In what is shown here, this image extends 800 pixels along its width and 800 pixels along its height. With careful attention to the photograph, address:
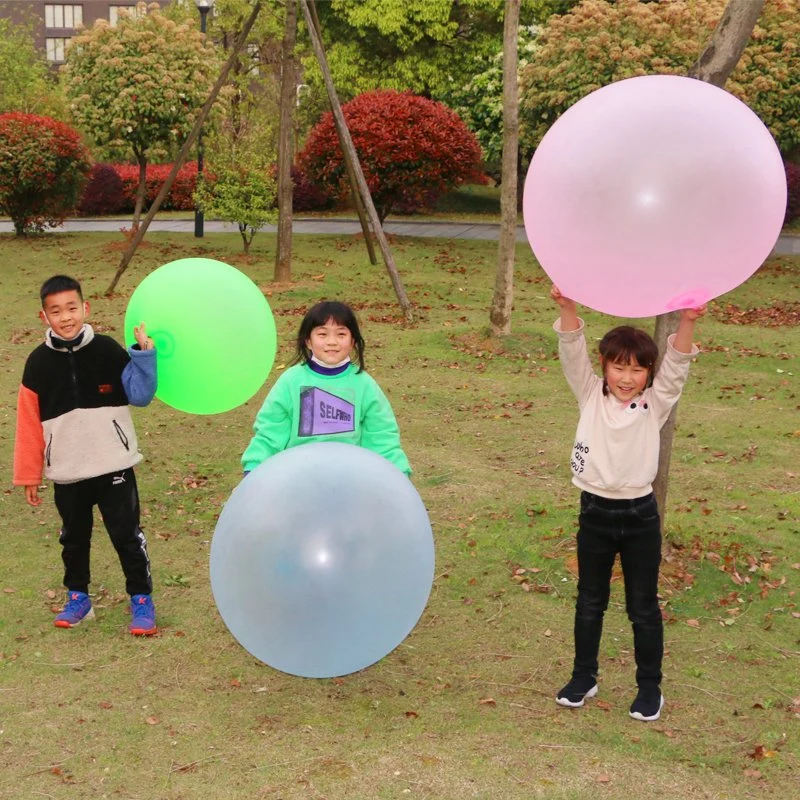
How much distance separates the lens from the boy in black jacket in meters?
5.03

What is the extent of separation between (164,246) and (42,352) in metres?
14.9

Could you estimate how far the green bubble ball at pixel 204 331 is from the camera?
15.6ft

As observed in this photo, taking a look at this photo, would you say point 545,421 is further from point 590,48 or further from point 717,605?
point 590,48

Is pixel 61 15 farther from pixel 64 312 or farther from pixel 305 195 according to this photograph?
pixel 64 312

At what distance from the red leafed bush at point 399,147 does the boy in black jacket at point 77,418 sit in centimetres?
1459

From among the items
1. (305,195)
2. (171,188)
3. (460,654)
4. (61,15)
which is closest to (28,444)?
(460,654)

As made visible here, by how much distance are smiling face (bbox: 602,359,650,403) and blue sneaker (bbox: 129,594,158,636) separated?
8.59ft

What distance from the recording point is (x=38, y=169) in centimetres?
1988

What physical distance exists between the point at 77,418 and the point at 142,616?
1.07 m

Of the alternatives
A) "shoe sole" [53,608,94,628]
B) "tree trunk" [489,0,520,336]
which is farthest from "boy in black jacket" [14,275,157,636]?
"tree trunk" [489,0,520,336]

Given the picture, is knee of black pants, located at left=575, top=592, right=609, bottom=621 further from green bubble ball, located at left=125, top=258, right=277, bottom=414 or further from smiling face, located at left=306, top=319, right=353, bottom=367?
green bubble ball, located at left=125, top=258, right=277, bottom=414

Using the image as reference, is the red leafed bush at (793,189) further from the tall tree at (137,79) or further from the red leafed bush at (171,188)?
the red leafed bush at (171,188)

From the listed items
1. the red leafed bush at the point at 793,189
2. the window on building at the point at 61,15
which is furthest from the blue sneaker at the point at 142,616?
the window on building at the point at 61,15

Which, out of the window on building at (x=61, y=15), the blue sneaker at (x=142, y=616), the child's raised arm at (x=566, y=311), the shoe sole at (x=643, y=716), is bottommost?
the blue sneaker at (x=142, y=616)
